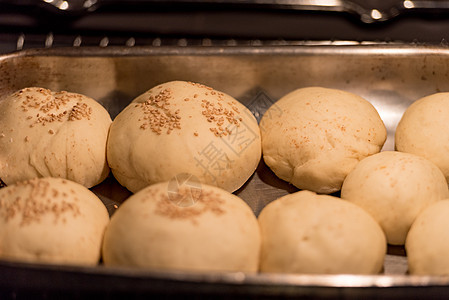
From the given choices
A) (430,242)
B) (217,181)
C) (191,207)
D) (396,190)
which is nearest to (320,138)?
(396,190)

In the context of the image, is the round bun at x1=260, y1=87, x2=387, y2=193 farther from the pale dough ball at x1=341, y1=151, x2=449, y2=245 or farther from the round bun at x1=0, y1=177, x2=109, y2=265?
the round bun at x1=0, y1=177, x2=109, y2=265

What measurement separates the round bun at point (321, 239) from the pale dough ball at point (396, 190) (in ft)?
0.36

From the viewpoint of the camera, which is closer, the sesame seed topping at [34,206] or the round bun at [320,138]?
the sesame seed topping at [34,206]

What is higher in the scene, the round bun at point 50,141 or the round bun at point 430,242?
the round bun at point 50,141

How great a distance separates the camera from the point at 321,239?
149 cm

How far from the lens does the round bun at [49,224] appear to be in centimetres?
151

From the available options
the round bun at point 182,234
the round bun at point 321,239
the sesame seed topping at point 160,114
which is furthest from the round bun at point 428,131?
the sesame seed topping at point 160,114

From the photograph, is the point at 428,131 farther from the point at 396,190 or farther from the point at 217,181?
the point at 217,181

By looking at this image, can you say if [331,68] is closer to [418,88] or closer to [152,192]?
[418,88]

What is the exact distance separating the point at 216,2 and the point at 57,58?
1.20 metres

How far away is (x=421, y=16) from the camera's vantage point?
290cm

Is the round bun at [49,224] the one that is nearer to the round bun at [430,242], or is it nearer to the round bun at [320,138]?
the round bun at [320,138]

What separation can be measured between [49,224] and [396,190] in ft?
4.42

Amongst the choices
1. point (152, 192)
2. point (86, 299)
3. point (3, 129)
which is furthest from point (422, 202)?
point (3, 129)
